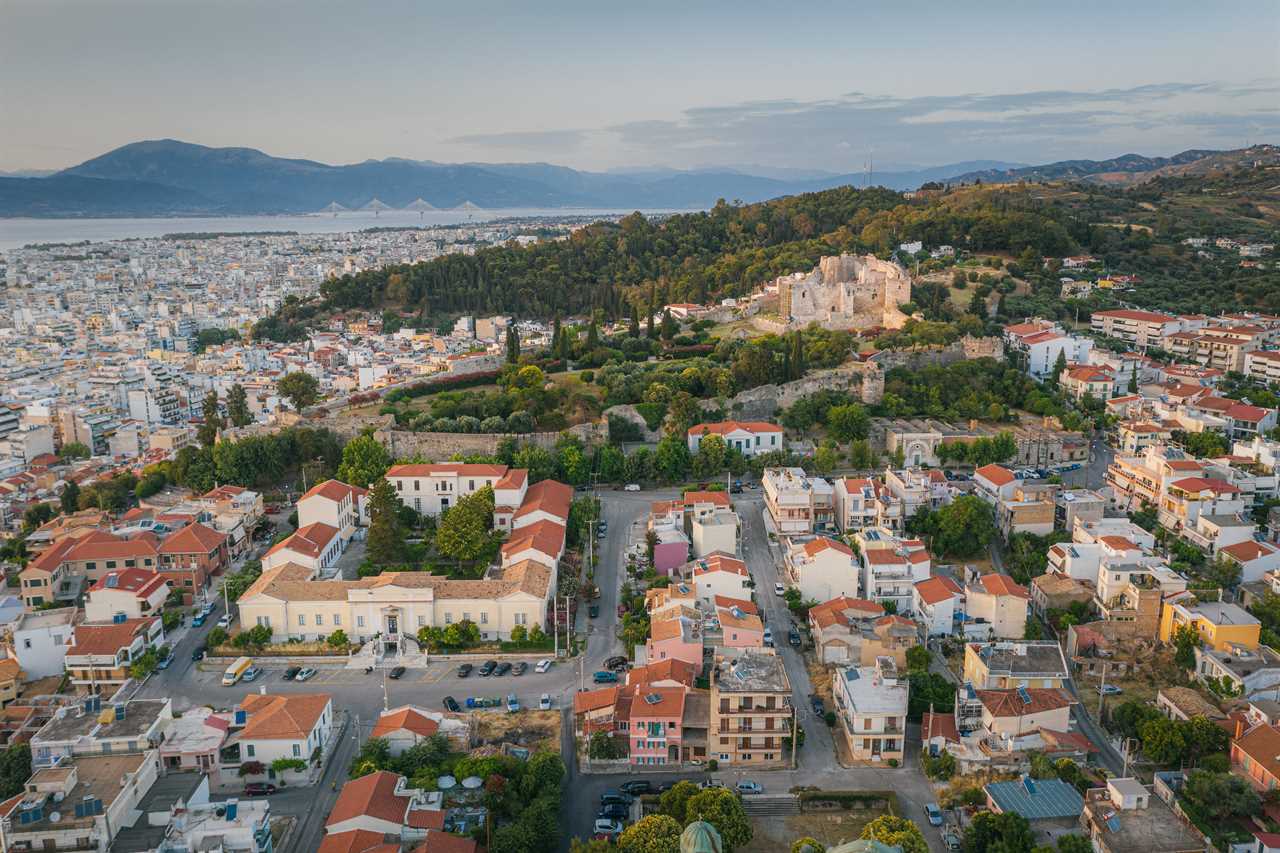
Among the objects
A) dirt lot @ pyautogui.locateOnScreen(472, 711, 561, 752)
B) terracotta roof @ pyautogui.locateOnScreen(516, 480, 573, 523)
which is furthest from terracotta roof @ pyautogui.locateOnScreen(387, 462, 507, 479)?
dirt lot @ pyautogui.locateOnScreen(472, 711, 561, 752)

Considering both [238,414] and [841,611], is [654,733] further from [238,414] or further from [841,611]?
[238,414]

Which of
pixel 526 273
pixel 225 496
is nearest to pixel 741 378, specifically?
pixel 225 496

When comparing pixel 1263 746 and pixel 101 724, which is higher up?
pixel 101 724

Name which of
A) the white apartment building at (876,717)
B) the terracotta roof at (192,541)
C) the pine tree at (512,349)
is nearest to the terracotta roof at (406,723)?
the white apartment building at (876,717)

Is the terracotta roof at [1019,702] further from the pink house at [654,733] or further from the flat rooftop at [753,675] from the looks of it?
the pink house at [654,733]

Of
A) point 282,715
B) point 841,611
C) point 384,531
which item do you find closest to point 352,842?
point 282,715

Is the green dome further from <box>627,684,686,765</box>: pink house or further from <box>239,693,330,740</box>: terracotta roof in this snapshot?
<box>239,693,330,740</box>: terracotta roof
